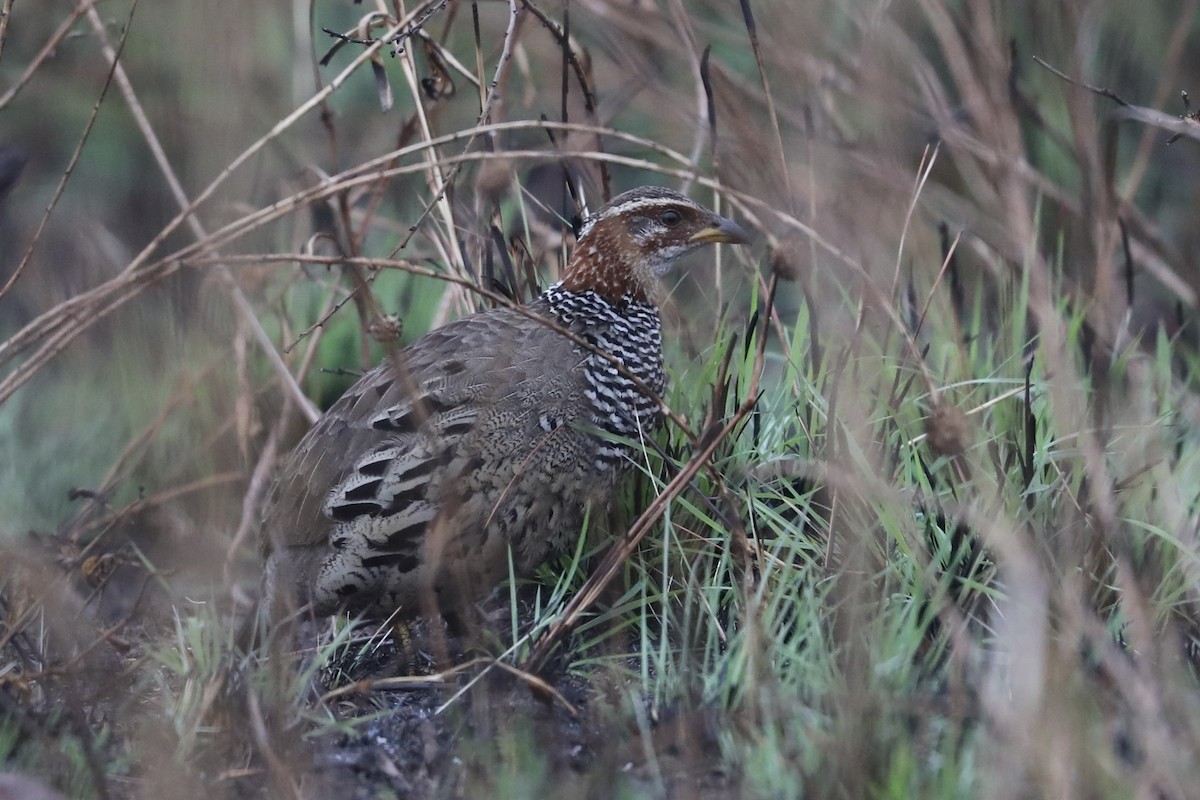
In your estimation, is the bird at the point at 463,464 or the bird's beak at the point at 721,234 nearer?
the bird at the point at 463,464

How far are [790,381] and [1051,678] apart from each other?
5.13 ft

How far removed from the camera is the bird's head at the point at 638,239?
3.66 meters

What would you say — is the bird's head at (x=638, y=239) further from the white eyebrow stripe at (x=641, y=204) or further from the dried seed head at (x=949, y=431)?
the dried seed head at (x=949, y=431)

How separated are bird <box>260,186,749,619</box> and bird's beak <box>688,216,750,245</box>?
0.29 m

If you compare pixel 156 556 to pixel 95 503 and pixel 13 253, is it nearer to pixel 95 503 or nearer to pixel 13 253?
pixel 95 503

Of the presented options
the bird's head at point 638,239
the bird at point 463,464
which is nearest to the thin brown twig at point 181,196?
the bird at point 463,464

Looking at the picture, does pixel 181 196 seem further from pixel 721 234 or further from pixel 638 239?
pixel 721 234

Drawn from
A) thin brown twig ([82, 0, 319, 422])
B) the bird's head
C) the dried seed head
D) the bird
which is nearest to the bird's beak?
the bird's head

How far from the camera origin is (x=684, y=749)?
2.51m

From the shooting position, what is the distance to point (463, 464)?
3211mm

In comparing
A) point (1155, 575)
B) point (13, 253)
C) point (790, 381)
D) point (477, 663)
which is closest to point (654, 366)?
point (790, 381)

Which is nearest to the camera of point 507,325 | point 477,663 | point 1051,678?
point 1051,678

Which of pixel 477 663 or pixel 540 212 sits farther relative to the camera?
pixel 540 212

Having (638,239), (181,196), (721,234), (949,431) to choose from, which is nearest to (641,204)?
(638,239)
